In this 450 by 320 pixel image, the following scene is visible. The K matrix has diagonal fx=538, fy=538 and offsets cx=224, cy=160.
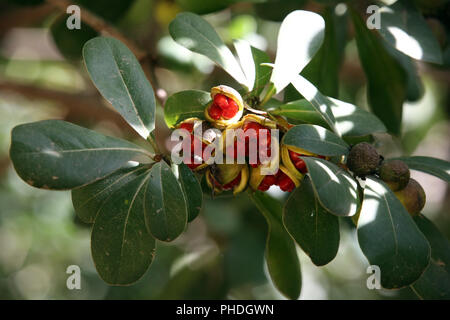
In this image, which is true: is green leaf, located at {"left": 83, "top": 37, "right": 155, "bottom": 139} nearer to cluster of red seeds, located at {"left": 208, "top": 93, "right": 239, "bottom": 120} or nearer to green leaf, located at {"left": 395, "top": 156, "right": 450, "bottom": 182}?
cluster of red seeds, located at {"left": 208, "top": 93, "right": 239, "bottom": 120}

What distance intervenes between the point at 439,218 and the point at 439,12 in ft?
4.94

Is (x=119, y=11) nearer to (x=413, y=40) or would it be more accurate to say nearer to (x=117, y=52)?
(x=117, y=52)

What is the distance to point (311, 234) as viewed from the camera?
918 mm

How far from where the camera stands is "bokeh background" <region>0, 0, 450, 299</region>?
1711mm

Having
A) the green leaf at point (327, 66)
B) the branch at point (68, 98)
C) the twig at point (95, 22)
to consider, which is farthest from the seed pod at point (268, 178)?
the branch at point (68, 98)

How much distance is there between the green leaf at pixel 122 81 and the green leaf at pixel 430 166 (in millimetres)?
482

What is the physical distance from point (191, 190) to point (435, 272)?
1.57 feet

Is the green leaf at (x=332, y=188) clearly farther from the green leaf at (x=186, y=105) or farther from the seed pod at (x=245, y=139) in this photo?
the green leaf at (x=186, y=105)

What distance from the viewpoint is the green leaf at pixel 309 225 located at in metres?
0.91

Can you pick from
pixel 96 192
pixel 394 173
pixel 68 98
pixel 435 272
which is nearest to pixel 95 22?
pixel 68 98

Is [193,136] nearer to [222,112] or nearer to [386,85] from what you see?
[222,112]

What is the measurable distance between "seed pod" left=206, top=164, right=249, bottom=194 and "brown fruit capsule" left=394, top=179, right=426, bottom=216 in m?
0.27

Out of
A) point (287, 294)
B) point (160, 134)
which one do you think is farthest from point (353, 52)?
point (287, 294)

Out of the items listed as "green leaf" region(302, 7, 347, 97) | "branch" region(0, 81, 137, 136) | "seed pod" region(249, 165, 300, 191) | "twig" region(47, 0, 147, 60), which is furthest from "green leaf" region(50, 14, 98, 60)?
"seed pod" region(249, 165, 300, 191)
